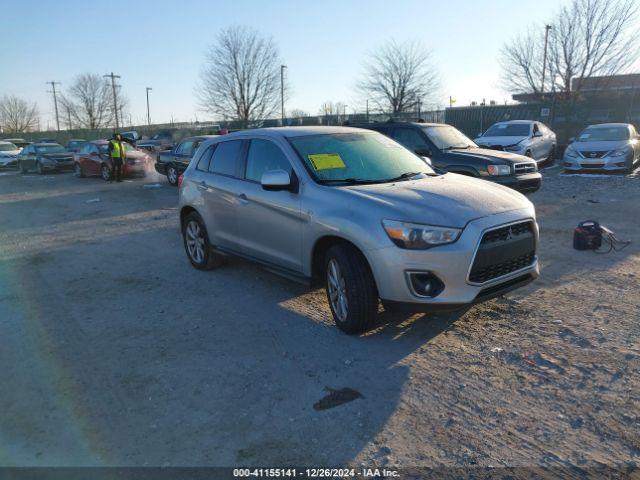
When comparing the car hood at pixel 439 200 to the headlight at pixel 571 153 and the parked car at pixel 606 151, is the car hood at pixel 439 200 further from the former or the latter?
the headlight at pixel 571 153

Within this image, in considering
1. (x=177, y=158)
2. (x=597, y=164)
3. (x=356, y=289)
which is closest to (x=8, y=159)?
(x=177, y=158)

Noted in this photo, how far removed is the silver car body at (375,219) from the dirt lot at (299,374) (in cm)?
53

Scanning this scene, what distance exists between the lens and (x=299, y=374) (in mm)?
3754

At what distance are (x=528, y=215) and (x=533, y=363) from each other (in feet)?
4.08

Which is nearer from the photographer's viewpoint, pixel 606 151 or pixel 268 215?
pixel 268 215

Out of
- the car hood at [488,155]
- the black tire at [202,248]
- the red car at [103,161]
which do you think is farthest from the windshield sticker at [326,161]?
the red car at [103,161]

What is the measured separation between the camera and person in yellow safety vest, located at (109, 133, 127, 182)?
17875 mm

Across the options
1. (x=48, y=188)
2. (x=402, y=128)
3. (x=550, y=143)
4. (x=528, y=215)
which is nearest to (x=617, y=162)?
(x=550, y=143)

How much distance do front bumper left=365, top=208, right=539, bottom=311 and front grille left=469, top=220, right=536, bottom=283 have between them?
0.06 m

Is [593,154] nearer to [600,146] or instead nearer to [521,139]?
[600,146]

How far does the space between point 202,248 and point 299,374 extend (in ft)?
10.4

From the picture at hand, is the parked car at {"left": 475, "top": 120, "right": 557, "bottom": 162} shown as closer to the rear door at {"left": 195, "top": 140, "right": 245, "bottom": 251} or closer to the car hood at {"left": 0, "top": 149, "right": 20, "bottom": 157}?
the rear door at {"left": 195, "top": 140, "right": 245, "bottom": 251}

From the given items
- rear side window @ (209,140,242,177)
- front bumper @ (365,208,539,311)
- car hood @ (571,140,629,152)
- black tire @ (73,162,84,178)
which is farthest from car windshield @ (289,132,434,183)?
black tire @ (73,162,84,178)

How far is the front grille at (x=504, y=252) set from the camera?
389cm
